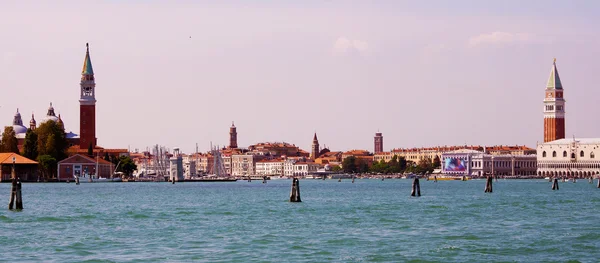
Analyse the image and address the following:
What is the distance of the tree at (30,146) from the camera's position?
85.6m

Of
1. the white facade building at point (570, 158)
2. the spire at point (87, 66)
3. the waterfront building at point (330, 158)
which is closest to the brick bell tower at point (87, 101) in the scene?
the spire at point (87, 66)

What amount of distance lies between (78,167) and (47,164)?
21.5ft

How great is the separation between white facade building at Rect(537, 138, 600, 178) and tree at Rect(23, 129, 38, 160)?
226 feet

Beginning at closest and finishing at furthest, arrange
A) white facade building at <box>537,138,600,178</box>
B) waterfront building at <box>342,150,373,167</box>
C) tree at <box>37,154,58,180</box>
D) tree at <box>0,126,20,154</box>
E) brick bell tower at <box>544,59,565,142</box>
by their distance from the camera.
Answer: tree at <box>37,154,58,180</box>
tree at <box>0,126,20,154</box>
white facade building at <box>537,138,600,178</box>
brick bell tower at <box>544,59,565,142</box>
waterfront building at <box>342,150,373,167</box>

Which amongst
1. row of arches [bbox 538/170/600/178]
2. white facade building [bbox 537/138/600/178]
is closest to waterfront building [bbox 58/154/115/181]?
white facade building [bbox 537/138/600/178]

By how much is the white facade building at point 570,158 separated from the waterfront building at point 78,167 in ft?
205

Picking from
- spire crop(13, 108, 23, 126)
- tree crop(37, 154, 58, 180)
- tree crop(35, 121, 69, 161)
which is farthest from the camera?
spire crop(13, 108, 23, 126)

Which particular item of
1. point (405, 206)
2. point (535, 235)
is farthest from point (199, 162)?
point (535, 235)

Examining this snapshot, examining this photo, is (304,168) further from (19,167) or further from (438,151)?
(19,167)

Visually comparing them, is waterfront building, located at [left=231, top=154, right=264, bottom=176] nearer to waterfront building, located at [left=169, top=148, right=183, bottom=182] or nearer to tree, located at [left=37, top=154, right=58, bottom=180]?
waterfront building, located at [left=169, top=148, right=183, bottom=182]

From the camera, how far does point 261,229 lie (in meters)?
26.2

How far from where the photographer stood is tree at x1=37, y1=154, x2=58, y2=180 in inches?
3288

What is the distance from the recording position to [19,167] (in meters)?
81.4

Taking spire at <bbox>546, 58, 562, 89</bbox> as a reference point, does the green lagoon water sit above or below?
below
